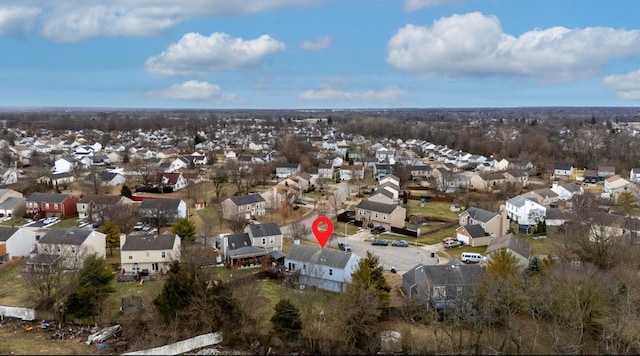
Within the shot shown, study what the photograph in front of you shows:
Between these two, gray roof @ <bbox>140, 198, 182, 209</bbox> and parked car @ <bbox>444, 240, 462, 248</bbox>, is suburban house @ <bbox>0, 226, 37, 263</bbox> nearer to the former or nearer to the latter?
gray roof @ <bbox>140, 198, 182, 209</bbox>

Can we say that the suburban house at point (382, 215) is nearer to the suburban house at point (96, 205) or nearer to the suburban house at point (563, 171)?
the suburban house at point (96, 205)

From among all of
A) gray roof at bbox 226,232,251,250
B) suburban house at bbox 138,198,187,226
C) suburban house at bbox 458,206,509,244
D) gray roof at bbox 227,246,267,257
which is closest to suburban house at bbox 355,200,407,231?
suburban house at bbox 458,206,509,244

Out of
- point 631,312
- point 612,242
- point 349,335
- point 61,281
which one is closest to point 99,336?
point 61,281

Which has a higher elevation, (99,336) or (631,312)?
(631,312)

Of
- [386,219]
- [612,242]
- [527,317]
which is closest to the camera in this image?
[527,317]

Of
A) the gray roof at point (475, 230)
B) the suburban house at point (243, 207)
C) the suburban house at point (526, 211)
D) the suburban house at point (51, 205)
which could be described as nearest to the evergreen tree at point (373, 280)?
the gray roof at point (475, 230)

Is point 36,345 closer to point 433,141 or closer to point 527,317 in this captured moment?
point 527,317

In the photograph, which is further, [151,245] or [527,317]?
[151,245]

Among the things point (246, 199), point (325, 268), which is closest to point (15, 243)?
point (246, 199)
